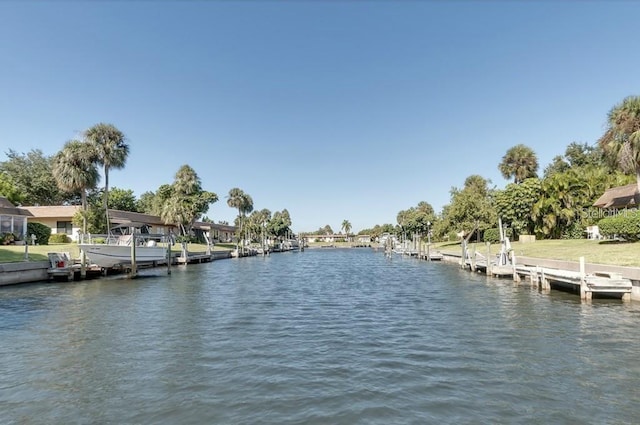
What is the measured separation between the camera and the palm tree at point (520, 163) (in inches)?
2547

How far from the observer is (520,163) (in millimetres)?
65125

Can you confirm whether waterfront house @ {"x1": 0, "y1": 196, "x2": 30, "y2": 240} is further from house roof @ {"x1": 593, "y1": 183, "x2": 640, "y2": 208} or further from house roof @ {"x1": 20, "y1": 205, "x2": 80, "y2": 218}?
house roof @ {"x1": 593, "y1": 183, "x2": 640, "y2": 208}

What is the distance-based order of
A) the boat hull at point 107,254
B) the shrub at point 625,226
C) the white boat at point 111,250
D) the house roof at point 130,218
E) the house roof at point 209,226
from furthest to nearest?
the house roof at point 209,226, the house roof at point 130,218, the white boat at point 111,250, the boat hull at point 107,254, the shrub at point 625,226

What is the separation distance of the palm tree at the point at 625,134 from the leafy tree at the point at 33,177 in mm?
76952

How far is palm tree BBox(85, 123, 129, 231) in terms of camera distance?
1879 inches

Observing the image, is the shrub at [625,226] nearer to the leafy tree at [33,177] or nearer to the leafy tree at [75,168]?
the leafy tree at [75,168]

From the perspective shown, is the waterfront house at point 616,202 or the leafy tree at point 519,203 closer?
the waterfront house at point 616,202

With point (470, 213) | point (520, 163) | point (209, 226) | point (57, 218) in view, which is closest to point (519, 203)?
point (470, 213)

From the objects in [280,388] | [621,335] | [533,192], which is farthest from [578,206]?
[280,388]

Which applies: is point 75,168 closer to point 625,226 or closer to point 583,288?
point 583,288

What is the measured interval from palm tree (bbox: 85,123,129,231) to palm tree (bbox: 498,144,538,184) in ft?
181

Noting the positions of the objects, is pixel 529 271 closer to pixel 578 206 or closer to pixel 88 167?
pixel 578 206

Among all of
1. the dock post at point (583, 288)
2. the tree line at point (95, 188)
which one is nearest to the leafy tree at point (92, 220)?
the tree line at point (95, 188)

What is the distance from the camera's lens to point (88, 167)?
45969 millimetres
